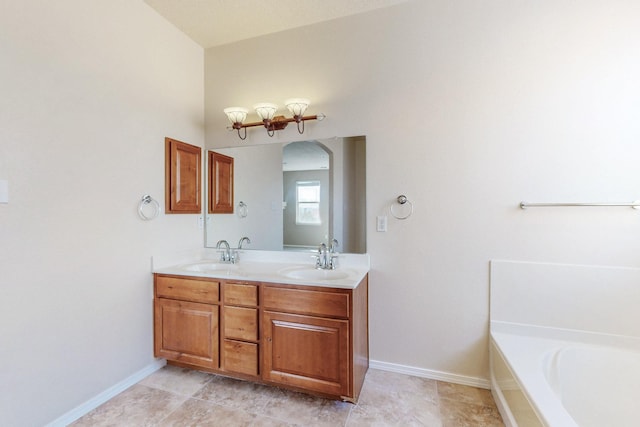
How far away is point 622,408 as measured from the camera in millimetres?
1440

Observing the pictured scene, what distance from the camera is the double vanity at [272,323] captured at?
1.70 meters

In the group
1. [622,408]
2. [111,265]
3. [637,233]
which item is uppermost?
[637,233]

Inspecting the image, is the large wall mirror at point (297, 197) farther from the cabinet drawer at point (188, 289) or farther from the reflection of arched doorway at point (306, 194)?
the cabinet drawer at point (188, 289)

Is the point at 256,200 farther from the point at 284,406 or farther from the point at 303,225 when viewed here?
the point at 284,406

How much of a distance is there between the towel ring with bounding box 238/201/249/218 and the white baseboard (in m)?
1.59

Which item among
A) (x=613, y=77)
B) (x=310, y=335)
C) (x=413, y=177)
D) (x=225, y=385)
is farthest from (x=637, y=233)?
(x=225, y=385)

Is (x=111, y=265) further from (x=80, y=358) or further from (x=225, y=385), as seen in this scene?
(x=225, y=385)

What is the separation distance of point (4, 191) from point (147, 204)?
0.77m

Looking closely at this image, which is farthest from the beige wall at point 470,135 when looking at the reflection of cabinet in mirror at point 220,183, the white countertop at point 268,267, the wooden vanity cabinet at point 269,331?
the reflection of cabinet in mirror at point 220,183

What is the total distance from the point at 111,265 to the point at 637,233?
3.23m

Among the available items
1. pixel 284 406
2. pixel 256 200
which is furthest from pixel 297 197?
pixel 284 406

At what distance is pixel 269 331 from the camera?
183 centimetres

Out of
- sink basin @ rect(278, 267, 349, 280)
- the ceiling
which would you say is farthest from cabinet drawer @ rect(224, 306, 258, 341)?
the ceiling

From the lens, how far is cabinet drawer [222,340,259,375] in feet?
6.10
